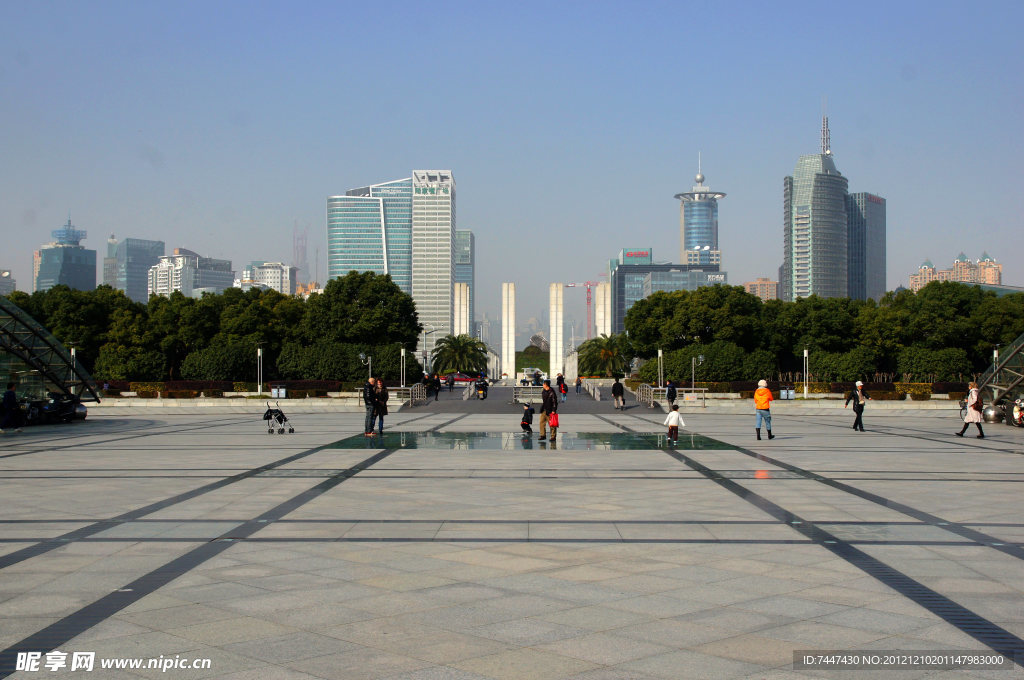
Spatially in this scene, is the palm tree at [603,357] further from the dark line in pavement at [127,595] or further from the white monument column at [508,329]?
the dark line in pavement at [127,595]

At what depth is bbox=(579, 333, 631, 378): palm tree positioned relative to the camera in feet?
290

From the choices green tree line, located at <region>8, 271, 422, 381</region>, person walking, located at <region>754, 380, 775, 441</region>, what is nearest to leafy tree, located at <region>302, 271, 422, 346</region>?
green tree line, located at <region>8, 271, 422, 381</region>

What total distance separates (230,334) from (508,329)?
95.5 meters

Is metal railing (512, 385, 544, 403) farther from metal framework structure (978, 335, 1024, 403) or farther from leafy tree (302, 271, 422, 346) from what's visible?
leafy tree (302, 271, 422, 346)

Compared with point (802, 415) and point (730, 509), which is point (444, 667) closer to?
point (730, 509)

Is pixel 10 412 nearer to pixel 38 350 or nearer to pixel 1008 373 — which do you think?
pixel 38 350

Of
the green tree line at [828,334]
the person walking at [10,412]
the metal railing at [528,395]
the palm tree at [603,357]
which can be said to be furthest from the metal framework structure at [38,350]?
the palm tree at [603,357]

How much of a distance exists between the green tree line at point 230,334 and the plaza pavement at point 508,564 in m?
47.0

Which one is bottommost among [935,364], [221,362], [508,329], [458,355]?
[935,364]

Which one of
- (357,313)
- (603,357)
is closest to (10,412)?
(357,313)

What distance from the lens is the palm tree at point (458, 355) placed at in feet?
327

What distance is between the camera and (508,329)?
158750 millimetres

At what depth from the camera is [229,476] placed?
14094 mm

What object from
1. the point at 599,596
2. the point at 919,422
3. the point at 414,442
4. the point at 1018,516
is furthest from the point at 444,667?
the point at 919,422
